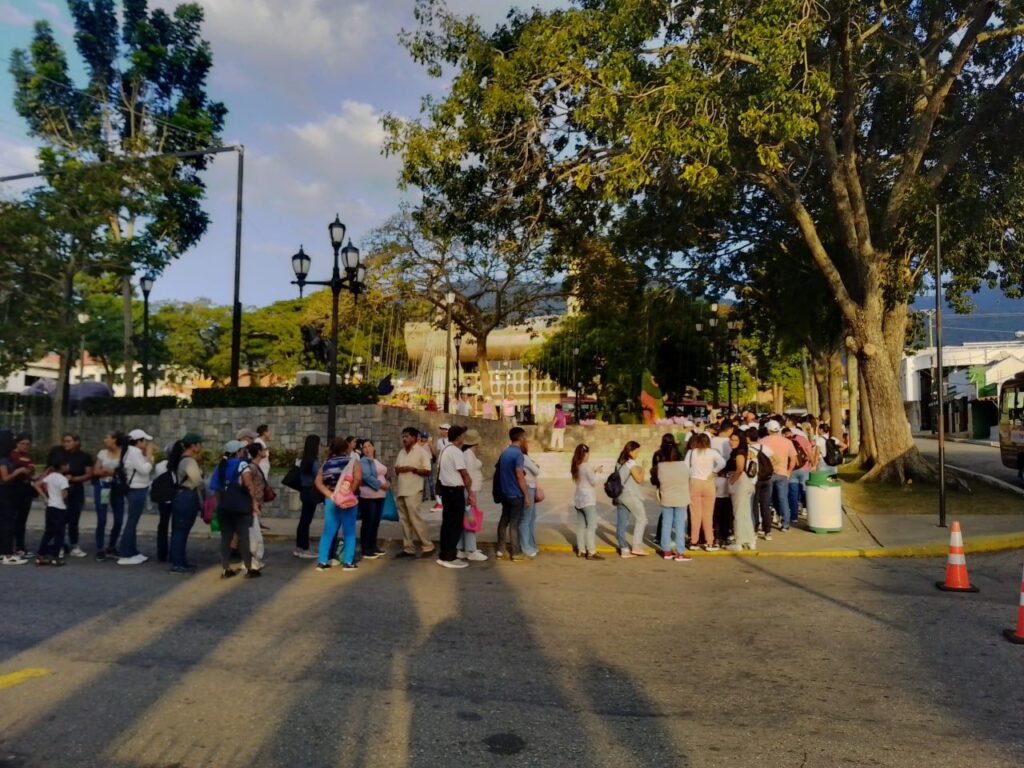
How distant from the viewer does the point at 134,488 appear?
10102mm

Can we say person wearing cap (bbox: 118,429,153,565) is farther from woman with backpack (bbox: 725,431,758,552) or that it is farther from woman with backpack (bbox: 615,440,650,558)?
woman with backpack (bbox: 725,431,758,552)

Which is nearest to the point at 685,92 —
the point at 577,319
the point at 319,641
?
the point at 319,641

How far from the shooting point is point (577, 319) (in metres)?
43.8

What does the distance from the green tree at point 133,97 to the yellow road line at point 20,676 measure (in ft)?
82.4

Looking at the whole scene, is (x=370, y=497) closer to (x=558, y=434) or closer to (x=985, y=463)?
(x=558, y=434)

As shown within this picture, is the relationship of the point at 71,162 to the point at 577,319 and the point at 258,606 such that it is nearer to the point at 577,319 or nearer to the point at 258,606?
the point at 258,606

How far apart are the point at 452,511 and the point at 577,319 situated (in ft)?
113

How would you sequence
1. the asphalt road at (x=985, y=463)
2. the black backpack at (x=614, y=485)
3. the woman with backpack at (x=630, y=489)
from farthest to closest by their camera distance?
1. the asphalt road at (x=985, y=463)
2. the woman with backpack at (x=630, y=489)
3. the black backpack at (x=614, y=485)

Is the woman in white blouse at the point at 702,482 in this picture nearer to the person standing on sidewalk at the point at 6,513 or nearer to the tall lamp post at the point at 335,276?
the tall lamp post at the point at 335,276

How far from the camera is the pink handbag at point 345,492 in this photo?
9492mm

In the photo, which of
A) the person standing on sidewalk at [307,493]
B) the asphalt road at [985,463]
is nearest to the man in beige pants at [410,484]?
the person standing on sidewalk at [307,493]

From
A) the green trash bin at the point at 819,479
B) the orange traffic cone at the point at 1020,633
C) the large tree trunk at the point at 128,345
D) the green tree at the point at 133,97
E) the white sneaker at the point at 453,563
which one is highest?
the green tree at the point at 133,97

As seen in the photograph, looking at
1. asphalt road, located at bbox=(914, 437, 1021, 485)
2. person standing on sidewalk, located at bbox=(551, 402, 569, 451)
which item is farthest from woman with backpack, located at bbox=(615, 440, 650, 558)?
person standing on sidewalk, located at bbox=(551, 402, 569, 451)

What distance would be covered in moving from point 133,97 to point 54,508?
89.6 ft
